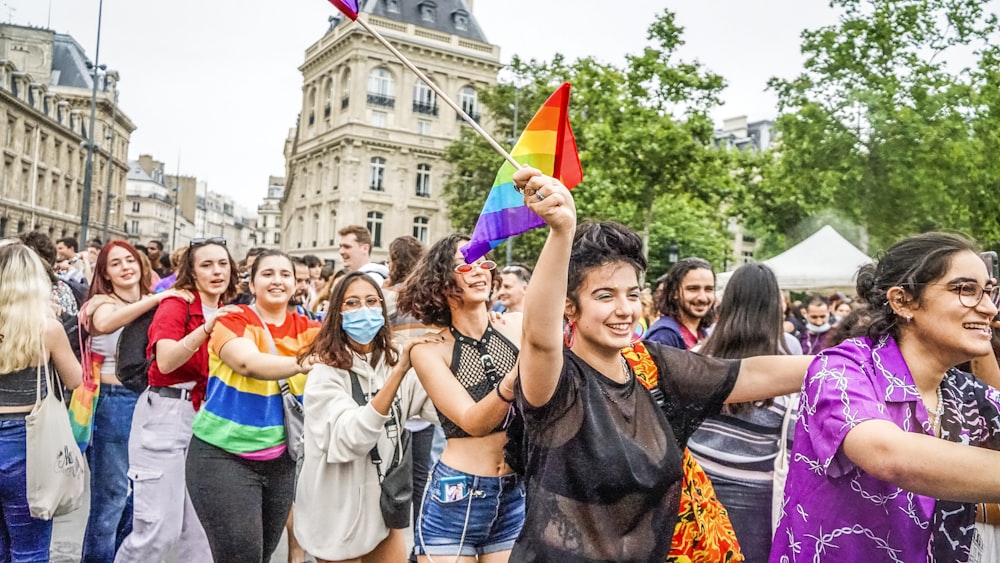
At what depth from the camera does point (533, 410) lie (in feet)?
7.23

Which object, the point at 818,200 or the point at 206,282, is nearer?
the point at 206,282

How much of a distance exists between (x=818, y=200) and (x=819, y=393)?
23.9 m

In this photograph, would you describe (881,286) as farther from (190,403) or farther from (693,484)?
(190,403)

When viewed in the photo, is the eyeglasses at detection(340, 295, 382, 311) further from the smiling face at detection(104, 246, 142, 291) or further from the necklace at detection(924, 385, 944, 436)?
the necklace at detection(924, 385, 944, 436)

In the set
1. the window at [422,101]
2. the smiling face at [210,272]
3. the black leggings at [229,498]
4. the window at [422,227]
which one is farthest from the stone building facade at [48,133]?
the black leggings at [229,498]

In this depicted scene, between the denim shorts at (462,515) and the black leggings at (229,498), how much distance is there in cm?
118

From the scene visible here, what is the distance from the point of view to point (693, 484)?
2.47 m

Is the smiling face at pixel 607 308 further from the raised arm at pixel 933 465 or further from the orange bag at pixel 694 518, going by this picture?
the raised arm at pixel 933 465

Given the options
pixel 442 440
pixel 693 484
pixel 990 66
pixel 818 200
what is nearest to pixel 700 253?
pixel 818 200

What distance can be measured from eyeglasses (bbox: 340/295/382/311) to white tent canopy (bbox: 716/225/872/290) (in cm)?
1128

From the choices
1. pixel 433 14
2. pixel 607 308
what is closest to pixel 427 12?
pixel 433 14

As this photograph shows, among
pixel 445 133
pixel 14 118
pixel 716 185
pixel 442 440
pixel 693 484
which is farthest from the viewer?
pixel 445 133

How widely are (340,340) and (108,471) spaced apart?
249 cm

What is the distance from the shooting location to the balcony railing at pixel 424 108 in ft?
185
